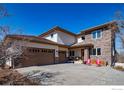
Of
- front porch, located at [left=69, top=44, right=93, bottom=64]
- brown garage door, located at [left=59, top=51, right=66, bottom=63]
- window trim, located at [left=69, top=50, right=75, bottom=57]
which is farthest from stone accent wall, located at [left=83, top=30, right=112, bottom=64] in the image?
brown garage door, located at [left=59, top=51, right=66, bottom=63]

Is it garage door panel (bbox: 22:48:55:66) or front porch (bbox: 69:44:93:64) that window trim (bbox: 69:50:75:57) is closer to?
front porch (bbox: 69:44:93:64)

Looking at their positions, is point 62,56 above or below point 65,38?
below

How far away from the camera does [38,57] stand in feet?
54.1

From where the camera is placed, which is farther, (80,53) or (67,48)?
(67,48)

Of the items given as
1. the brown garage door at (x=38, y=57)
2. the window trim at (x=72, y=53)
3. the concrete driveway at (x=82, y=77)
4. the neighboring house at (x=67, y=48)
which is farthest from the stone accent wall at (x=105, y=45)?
the brown garage door at (x=38, y=57)

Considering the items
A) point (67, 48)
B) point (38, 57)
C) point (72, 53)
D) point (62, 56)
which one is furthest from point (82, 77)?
point (67, 48)

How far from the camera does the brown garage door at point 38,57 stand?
14870 mm

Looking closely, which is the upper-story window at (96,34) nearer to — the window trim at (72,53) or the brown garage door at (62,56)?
the window trim at (72,53)

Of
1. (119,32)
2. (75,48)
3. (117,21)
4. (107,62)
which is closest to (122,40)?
(119,32)

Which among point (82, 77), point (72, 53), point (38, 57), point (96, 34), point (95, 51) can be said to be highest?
point (96, 34)

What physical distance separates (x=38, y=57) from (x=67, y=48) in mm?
7644

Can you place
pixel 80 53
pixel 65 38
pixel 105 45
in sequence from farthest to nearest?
1. pixel 65 38
2. pixel 80 53
3. pixel 105 45

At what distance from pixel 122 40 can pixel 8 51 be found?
1089 cm

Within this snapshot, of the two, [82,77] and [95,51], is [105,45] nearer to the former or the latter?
[95,51]
